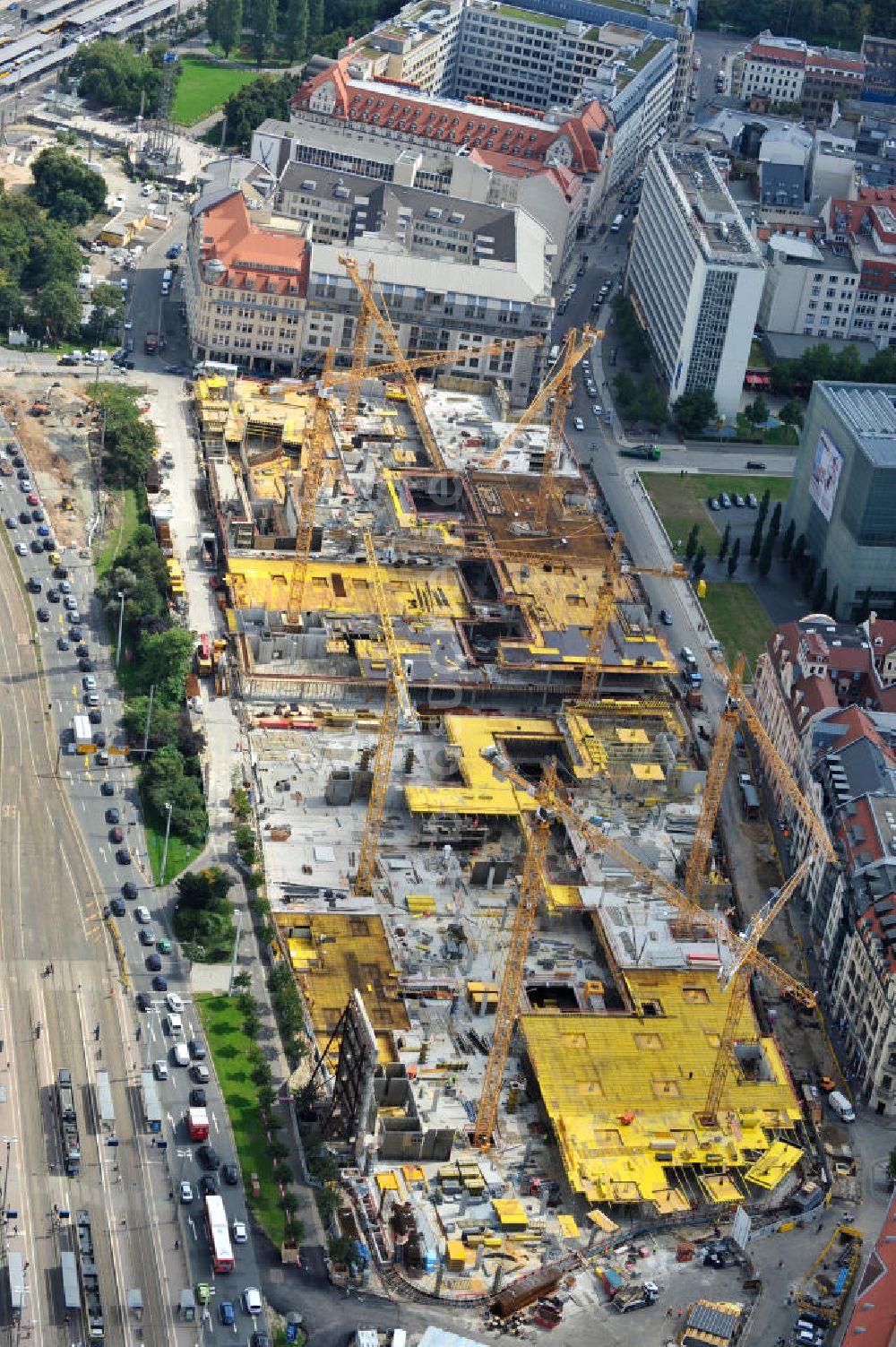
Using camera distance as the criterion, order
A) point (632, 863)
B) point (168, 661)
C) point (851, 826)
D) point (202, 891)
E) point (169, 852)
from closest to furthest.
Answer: point (202, 891)
point (851, 826)
point (169, 852)
point (632, 863)
point (168, 661)

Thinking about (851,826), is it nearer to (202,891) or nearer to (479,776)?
(479,776)

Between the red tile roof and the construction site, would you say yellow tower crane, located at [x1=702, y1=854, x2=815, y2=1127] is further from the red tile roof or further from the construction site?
the red tile roof

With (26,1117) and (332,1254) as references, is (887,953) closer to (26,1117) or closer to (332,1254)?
(332,1254)

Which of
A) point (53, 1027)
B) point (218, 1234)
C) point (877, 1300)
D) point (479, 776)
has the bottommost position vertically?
point (53, 1027)

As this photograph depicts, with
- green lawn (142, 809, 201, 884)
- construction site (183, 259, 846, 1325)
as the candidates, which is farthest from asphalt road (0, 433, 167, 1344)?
construction site (183, 259, 846, 1325)

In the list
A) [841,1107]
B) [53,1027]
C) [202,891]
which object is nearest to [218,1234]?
[53,1027]

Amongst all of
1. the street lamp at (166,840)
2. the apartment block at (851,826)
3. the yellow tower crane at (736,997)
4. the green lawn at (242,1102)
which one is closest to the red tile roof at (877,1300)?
the yellow tower crane at (736,997)

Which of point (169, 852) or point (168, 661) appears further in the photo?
point (168, 661)
